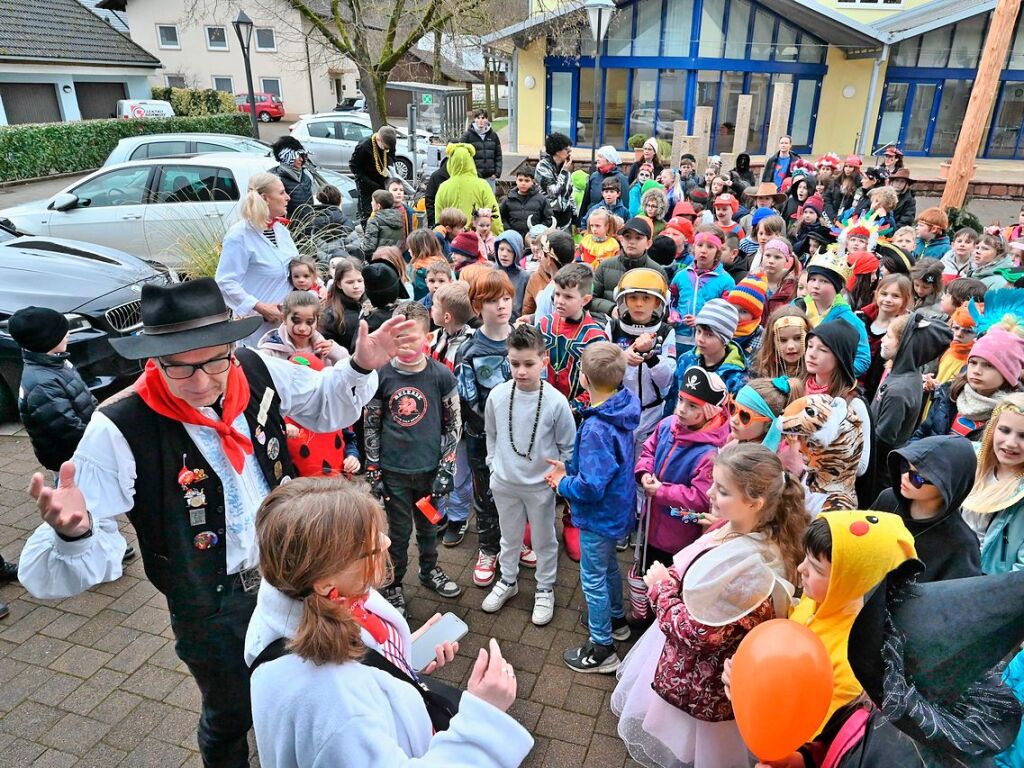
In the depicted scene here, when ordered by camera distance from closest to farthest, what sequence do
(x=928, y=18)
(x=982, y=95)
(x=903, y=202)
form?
1. (x=903, y=202)
2. (x=982, y=95)
3. (x=928, y=18)

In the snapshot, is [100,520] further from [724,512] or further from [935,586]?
[935,586]

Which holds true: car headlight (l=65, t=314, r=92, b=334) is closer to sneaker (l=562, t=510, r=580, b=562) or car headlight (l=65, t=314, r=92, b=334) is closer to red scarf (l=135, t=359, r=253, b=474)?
red scarf (l=135, t=359, r=253, b=474)

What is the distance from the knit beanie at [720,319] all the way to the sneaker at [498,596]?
2.07m

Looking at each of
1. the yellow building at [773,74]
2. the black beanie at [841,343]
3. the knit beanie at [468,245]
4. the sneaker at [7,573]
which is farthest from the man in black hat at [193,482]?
the yellow building at [773,74]

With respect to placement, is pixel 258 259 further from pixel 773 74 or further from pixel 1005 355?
pixel 773 74

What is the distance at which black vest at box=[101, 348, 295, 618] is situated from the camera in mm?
2316

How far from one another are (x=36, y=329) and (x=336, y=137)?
1528cm

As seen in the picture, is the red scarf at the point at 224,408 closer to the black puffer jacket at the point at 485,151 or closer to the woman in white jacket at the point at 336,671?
the woman in white jacket at the point at 336,671

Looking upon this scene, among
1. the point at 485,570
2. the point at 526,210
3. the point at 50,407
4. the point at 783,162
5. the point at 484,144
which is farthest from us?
the point at 783,162

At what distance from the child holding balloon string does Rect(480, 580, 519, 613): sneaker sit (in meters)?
1.44

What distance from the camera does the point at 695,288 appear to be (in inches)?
221

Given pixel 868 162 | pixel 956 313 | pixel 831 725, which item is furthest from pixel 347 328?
pixel 868 162

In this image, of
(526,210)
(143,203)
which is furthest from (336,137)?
(526,210)

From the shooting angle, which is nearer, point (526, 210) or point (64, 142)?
point (526, 210)
